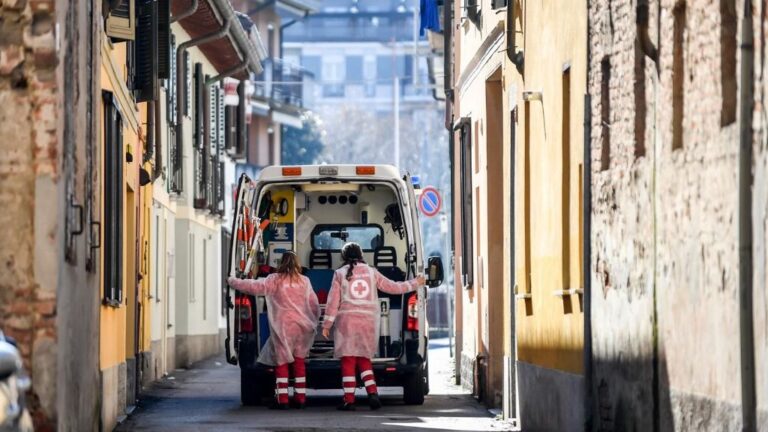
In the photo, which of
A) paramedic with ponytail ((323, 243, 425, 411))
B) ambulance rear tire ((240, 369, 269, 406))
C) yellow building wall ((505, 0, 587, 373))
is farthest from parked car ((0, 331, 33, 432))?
ambulance rear tire ((240, 369, 269, 406))

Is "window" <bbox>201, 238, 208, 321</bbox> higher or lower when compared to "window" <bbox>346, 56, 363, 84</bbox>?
lower

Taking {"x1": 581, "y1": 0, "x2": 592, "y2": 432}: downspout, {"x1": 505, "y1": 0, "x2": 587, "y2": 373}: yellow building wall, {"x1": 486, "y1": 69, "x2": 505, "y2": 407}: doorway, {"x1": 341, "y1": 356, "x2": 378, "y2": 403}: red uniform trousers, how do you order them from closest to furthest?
{"x1": 581, "y1": 0, "x2": 592, "y2": 432}: downspout < {"x1": 505, "y1": 0, "x2": 587, "y2": 373}: yellow building wall < {"x1": 341, "y1": 356, "x2": 378, "y2": 403}: red uniform trousers < {"x1": 486, "y1": 69, "x2": 505, "y2": 407}: doorway

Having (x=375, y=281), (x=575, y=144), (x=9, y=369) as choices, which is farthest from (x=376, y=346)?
(x=9, y=369)

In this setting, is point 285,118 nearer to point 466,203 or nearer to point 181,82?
point 181,82

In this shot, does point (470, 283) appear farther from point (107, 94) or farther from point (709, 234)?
point (709, 234)

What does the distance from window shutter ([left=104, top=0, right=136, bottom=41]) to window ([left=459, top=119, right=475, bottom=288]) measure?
5.98 metres

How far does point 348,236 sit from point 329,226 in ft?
0.77

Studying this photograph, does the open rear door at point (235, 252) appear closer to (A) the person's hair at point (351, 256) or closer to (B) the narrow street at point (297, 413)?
(B) the narrow street at point (297, 413)

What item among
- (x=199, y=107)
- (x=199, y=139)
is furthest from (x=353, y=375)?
(x=199, y=107)

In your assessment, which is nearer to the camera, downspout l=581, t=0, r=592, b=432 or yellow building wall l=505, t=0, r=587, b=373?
downspout l=581, t=0, r=592, b=432

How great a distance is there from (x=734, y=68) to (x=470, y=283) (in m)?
14.7

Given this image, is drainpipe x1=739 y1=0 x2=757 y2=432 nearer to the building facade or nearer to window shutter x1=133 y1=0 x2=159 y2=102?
the building facade

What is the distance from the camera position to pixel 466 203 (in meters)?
24.7

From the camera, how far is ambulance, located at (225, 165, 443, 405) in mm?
21016
